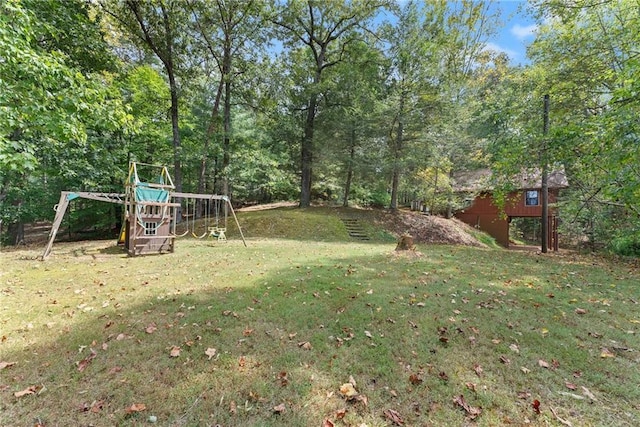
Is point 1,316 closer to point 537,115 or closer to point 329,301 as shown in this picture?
point 329,301

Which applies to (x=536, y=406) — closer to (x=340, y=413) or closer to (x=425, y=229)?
(x=340, y=413)

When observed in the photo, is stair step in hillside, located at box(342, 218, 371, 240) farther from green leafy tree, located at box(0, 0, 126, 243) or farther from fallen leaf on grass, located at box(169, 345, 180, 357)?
fallen leaf on grass, located at box(169, 345, 180, 357)

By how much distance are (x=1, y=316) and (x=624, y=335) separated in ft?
26.5

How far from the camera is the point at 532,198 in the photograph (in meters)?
20.5

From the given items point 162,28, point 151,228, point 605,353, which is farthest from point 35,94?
point 162,28

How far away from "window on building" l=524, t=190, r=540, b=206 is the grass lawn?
17.0 m

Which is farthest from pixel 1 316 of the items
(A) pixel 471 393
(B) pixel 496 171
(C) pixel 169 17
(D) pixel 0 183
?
(C) pixel 169 17

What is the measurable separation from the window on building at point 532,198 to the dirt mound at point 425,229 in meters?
6.34

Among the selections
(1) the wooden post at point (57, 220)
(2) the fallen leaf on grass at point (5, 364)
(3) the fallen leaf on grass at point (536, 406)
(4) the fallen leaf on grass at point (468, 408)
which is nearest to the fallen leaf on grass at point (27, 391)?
(2) the fallen leaf on grass at point (5, 364)

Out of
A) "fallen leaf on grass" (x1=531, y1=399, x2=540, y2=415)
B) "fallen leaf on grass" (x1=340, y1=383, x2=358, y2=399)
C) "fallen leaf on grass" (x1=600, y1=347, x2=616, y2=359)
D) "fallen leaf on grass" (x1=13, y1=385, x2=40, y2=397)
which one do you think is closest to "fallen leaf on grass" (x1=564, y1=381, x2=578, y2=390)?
"fallen leaf on grass" (x1=531, y1=399, x2=540, y2=415)

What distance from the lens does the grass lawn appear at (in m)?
2.36

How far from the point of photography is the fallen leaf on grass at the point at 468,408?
2336mm

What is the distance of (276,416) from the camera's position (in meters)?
2.28

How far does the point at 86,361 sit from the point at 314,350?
2311 mm
